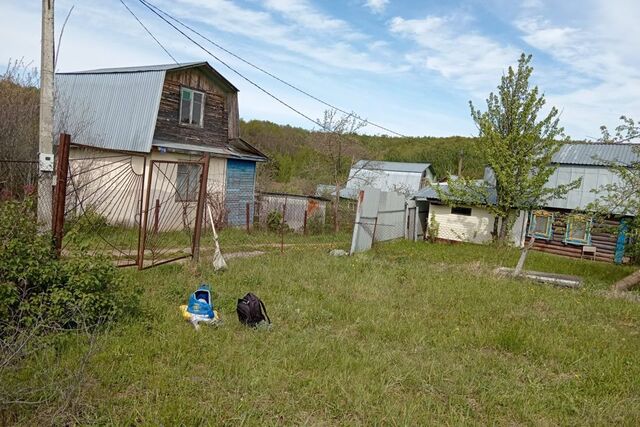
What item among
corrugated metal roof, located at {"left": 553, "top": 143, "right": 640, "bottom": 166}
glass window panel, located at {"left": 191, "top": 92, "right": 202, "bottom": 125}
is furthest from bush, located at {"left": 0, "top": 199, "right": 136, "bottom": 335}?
corrugated metal roof, located at {"left": 553, "top": 143, "right": 640, "bottom": 166}

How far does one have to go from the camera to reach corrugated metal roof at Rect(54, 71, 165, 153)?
13008 millimetres

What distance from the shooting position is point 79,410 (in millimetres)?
3115

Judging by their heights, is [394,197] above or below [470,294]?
above

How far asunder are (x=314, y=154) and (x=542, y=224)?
1768 cm

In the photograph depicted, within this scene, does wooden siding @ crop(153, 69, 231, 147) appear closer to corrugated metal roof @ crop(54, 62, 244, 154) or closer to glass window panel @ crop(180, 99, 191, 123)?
glass window panel @ crop(180, 99, 191, 123)

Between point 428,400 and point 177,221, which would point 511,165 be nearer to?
point 177,221

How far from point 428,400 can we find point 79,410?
2.67 metres

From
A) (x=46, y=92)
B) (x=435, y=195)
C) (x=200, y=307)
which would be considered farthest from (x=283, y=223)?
(x=200, y=307)

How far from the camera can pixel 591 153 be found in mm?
18625

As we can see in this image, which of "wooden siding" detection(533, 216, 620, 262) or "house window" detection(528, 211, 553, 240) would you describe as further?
"house window" detection(528, 211, 553, 240)

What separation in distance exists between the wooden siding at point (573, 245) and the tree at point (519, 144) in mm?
1635

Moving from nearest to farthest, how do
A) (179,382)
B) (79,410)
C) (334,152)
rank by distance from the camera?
(79,410) < (179,382) < (334,152)

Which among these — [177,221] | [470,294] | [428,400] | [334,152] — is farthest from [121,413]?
[334,152]

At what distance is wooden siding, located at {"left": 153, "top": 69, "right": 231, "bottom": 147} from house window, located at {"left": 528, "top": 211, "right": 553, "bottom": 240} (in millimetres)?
13287
